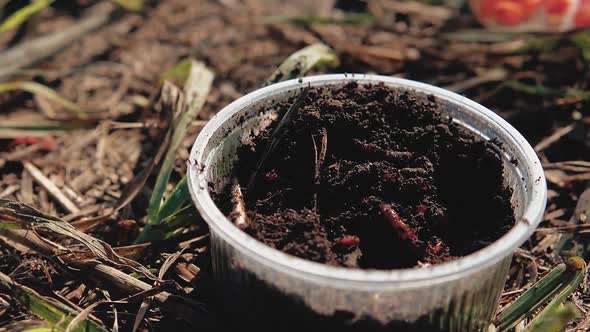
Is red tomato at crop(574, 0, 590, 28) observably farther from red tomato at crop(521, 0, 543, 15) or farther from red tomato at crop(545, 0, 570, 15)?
red tomato at crop(521, 0, 543, 15)

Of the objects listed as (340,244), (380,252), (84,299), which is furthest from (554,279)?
(84,299)

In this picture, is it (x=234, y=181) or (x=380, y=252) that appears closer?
(x=380, y=252)

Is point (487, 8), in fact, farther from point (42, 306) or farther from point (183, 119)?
point (42, 306)

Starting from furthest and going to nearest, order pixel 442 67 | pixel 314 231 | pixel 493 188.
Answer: pixel 442 67
pixel 493 188
pixel 314 231

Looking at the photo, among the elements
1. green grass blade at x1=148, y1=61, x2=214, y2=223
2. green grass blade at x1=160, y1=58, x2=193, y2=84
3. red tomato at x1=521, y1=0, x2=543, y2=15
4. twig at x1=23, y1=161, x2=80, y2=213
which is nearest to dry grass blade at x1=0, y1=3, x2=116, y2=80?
twig at x1=23, y1=161, x2=80, y2=213

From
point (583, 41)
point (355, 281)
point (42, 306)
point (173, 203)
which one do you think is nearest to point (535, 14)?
point (583, 41)

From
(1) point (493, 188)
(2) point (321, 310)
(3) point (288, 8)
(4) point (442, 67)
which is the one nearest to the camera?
(2) point (321, 310)

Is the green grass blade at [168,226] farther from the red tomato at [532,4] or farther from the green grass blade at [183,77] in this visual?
the red tomato at [532,4]

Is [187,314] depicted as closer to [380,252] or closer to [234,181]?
[234,181]
